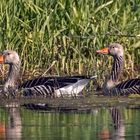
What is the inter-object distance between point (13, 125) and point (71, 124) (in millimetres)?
709

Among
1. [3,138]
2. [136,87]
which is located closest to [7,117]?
[3,138]

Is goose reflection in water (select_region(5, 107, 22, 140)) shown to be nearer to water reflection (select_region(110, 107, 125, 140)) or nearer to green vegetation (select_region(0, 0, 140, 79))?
water reflection (select_region(110, 107, 125, 140))

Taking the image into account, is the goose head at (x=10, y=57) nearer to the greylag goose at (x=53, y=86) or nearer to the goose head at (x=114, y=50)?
the greylag goose at (x=53, y=86)

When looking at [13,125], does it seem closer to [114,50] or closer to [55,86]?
[55,86]

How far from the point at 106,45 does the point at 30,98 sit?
2150 mm

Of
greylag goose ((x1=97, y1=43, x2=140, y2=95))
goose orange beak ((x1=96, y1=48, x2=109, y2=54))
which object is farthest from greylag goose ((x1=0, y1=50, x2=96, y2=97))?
goose orange beak ((x1=96, y1=48, x2=109, y2=54))

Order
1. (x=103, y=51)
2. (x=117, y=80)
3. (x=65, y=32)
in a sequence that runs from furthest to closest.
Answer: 1. (x=65, y=32)
2. (x=117, y=80)
3. (x=103, y=51)

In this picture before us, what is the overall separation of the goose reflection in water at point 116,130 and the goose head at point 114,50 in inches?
127

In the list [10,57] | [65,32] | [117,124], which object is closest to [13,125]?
[117,124]

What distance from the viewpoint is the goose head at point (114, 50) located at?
16.0 meters

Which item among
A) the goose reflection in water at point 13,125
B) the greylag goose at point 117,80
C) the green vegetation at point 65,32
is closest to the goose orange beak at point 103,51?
the greylag goose at point 117,80

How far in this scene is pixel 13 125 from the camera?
38.9 feet

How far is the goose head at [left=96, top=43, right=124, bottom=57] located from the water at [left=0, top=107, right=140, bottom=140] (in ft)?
9.19


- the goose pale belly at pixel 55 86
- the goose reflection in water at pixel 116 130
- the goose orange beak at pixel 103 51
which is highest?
the goose orange beak at pixel 103 51
